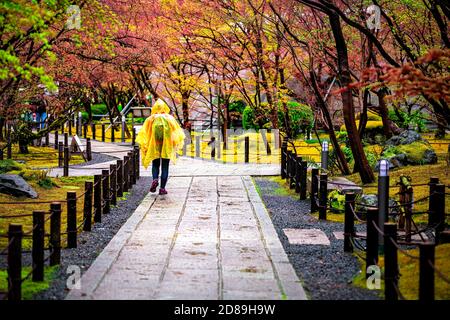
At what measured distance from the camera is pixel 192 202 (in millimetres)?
13133

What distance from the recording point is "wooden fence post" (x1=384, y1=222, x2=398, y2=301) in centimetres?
626

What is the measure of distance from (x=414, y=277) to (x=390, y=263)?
38.0 inches

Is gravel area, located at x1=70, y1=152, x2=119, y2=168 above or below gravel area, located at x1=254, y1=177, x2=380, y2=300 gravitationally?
above

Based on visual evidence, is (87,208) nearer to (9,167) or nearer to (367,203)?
(367,203)

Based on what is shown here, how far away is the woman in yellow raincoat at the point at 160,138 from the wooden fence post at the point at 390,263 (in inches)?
304

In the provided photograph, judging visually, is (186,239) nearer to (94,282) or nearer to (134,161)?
(94,282)

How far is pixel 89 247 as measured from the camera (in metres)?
9.13

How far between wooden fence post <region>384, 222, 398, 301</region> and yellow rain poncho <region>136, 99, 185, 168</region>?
7720mm

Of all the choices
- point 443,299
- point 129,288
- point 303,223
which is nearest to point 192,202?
point 303,223

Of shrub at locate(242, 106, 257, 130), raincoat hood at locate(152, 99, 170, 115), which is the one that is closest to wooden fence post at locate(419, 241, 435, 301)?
raincoat hood at locate(152, 99, 170, 115)

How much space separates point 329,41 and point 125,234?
9.28m

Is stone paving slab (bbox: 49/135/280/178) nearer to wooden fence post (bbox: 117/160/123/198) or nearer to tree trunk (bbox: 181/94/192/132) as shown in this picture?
wooden fence post (bbox: 117/160/123/198)

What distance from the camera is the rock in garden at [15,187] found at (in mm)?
13141

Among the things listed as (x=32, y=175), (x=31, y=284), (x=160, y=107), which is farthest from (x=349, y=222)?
(x=32, y=175)
